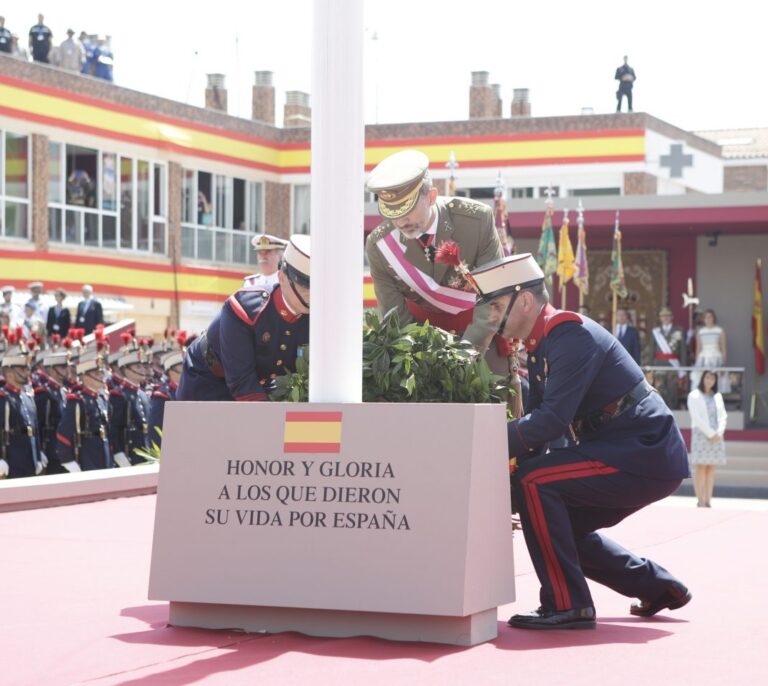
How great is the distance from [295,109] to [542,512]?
4294 cm

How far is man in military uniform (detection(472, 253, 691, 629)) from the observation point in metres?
5.46

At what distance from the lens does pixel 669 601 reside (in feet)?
18.9

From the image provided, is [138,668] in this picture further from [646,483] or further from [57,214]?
[57,214]

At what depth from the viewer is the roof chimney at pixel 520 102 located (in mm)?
48969

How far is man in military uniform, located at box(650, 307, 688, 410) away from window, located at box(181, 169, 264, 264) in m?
14.7

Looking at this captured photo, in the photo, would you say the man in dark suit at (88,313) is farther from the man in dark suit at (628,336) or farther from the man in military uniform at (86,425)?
the man in military uniform at (86,425)

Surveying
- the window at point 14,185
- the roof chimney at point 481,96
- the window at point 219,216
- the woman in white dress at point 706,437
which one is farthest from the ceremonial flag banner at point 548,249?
the roof chimney at point 481,96

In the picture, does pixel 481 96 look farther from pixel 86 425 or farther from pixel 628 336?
pixel 86 425

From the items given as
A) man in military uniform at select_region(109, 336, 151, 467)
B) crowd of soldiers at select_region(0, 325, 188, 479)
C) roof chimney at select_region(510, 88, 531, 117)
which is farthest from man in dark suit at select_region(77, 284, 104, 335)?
roof chimney at select_region(510, 88, 531, 117)

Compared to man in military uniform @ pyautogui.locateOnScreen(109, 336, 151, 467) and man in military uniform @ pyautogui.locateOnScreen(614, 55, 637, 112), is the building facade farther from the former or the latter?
man in military uniform @ pyautogui.locateOnScreen(109, 336, 151, 467)

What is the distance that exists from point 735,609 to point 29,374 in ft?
34.6

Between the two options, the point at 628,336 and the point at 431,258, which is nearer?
the point at 431,258

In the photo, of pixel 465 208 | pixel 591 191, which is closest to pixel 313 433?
pixel 465 208

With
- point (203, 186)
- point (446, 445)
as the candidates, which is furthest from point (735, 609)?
point (203, 186)
